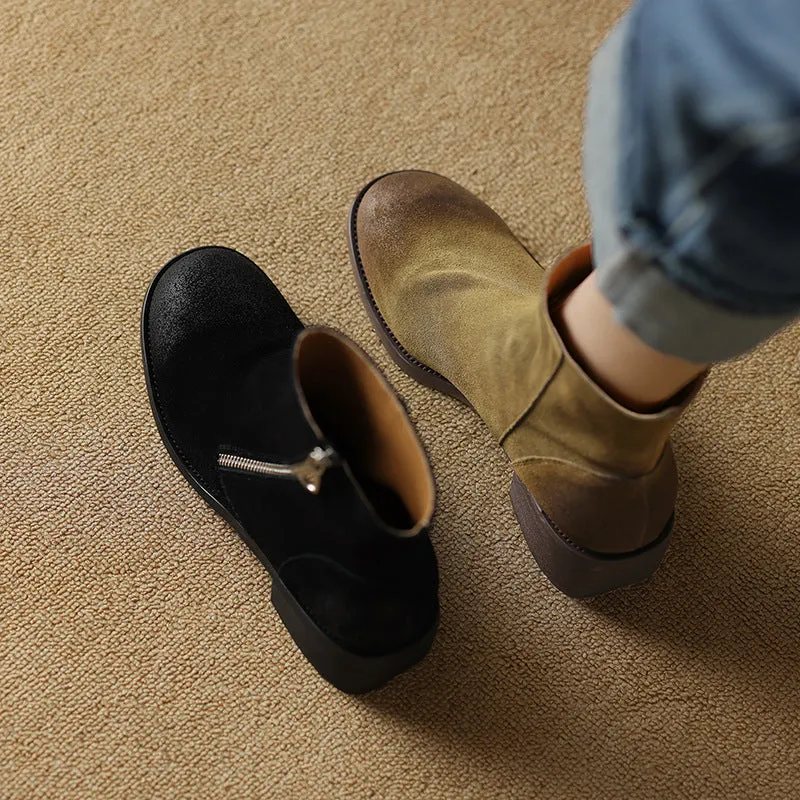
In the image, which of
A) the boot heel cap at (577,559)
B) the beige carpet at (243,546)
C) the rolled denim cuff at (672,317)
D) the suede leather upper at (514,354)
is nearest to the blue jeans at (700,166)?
the rolled denim cuff at (672,317)

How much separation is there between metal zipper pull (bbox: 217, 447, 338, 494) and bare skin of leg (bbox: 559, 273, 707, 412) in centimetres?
20

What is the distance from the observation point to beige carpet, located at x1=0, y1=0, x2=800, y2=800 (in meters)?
0.75

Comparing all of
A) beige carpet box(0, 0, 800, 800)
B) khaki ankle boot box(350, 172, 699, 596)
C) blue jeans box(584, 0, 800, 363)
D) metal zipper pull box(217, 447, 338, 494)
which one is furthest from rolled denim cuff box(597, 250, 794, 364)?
beige carpet box(0, 0, 800, 800)

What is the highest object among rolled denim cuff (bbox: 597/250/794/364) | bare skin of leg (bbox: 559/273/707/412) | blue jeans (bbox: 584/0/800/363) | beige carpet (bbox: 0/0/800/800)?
blue jeans (bbox: 584/0/800/363)

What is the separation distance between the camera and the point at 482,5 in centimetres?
110

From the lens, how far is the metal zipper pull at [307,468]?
590 millimetres

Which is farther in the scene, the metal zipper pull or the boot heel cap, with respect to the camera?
the boot heel cap

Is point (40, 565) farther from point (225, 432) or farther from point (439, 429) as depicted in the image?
point (439, 429)

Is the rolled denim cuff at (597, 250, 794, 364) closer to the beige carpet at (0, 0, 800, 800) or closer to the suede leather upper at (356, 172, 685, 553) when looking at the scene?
the suede leather upper at (356, 172, 685, 553)

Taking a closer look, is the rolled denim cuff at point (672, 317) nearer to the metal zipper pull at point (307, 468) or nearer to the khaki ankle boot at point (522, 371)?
the khaki ankle boot at point (522, 371)

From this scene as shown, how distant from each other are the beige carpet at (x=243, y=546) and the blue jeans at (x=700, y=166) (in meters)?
0.41

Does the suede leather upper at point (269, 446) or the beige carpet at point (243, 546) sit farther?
the beige carpet at point (243, 546)

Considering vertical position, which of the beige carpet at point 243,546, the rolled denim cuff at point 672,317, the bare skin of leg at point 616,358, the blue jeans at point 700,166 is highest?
the blue jeans at point 700,166

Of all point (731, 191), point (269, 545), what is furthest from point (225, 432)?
point (731, 191)
